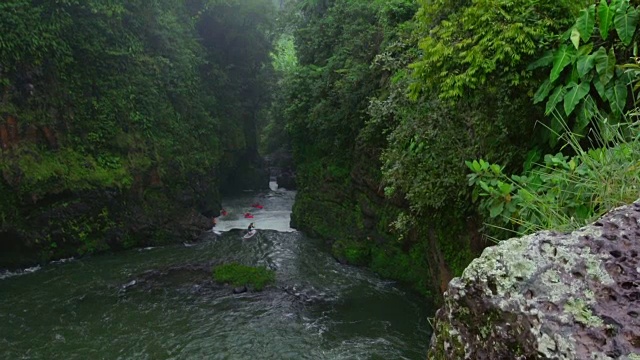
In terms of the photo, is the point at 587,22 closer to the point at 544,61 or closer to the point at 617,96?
the point at 544,61

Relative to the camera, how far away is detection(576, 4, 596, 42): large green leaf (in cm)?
391

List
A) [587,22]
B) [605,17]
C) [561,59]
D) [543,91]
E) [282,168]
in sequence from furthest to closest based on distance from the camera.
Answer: [282,168], [543,91], [561,59], [587,22], [605,17]

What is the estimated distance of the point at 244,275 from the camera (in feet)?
39.1

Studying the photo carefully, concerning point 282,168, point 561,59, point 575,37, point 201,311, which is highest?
point 575,37

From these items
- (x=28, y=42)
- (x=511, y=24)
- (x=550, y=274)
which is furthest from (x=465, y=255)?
(x=28, y=42)

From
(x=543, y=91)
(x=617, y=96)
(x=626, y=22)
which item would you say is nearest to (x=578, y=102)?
(x=617, y=96)

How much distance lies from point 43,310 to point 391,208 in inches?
353

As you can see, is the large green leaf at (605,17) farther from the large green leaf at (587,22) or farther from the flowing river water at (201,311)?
the flowing river water at (201,311)

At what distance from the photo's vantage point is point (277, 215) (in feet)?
67.1

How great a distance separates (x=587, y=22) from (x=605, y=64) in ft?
1.45

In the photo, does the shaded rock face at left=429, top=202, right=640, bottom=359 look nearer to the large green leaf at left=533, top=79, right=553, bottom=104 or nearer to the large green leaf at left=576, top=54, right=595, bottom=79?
the large green leaf at left=576, top=54, right=595, bottom=79

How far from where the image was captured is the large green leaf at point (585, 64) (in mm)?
3828

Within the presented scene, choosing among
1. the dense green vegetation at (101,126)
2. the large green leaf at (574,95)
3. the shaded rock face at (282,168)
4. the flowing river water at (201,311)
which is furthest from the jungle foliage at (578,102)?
the shaded rock face at (282,168)

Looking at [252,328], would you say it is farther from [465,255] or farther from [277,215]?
[277,215]
